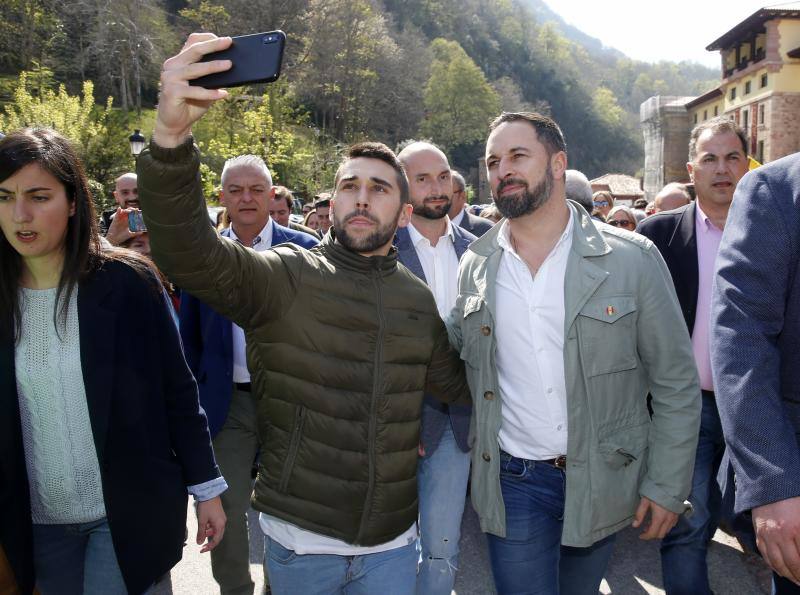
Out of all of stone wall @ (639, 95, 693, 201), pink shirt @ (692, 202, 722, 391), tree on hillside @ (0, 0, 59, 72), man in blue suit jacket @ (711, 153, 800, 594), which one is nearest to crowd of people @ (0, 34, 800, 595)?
man in blue suit jacket @ (711, 153, 800, 594)

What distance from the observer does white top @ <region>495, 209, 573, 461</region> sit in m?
2.46

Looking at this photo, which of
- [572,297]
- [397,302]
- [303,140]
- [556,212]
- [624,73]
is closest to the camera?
[397,302]

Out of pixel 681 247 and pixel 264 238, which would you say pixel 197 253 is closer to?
pixel 264 238

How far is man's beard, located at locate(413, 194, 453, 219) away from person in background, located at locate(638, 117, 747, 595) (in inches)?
46.7

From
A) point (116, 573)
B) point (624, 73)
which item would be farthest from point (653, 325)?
point (624, 73)

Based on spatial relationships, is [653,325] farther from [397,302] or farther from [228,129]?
[228,129]

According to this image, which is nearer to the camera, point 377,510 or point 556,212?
point 377,510

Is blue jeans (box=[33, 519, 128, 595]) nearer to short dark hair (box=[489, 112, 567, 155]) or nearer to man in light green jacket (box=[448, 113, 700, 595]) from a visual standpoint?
man in light green jacket (box=[448, 113, 700, 595])

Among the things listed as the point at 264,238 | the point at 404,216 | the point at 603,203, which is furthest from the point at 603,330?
the point at 603,203

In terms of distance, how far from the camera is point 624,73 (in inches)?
5433

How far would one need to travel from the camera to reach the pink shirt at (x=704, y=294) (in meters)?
3.32

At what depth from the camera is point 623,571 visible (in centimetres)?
397

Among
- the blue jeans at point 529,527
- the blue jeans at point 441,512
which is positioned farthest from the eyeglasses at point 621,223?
the blue jeans at point 529,527

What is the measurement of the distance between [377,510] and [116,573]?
0.89 m
